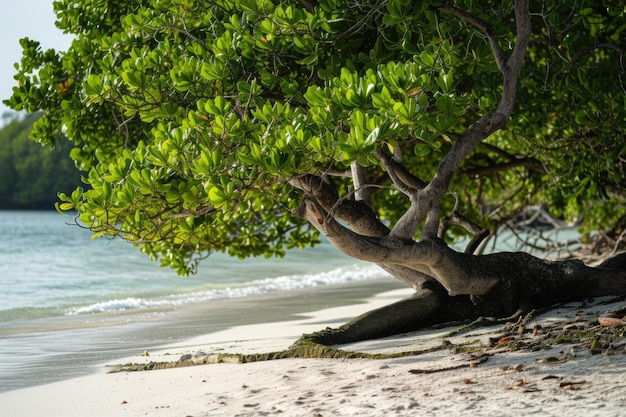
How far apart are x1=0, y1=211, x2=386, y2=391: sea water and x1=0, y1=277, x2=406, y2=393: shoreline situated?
0.02m

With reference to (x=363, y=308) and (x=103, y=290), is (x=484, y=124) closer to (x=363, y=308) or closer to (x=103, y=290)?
(x=363, y=308)

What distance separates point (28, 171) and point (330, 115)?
6326cm

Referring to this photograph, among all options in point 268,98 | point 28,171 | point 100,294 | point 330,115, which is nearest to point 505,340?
point 330,115

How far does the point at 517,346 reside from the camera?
6.07 m

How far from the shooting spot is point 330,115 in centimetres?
553

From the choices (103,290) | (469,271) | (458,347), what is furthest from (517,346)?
(103,290)

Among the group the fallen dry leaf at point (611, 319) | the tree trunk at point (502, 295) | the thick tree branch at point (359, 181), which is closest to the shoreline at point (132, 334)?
the tree trunk at point (502, 295)

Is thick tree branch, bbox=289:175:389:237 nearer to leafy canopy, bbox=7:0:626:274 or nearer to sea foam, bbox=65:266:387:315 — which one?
leafy canopy, bbox=7:0:626:274

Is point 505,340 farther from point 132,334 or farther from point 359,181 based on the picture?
point 132,334

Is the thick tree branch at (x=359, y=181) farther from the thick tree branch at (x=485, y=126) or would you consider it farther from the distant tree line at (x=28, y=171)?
the distant tree line at (x=28, y=171)

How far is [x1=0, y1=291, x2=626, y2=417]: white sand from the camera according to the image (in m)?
4.71

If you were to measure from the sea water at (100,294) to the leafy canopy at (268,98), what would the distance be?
115 cm

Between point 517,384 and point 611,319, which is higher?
point 611,319

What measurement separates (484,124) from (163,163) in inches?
94.8
